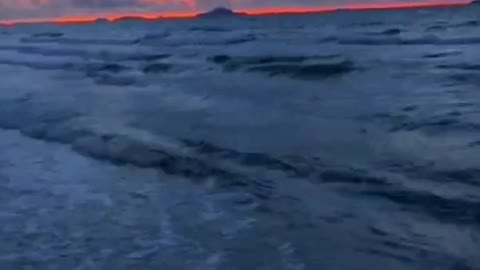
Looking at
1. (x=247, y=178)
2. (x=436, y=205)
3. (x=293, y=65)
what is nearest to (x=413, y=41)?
(x=293, y=65)

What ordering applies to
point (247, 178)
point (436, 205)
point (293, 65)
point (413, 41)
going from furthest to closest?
1. point (413, 41)
2. point (293, 65)
3. point (247, 178)
4. point (436, 205)

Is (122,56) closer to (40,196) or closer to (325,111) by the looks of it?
(325,111)

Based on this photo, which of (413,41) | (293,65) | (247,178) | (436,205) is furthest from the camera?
(413,41)

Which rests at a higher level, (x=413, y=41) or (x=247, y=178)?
(x=247, y=178)

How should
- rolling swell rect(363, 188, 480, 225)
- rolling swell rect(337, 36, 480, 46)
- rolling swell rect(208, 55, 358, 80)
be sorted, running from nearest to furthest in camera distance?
rolling swell rect(363, 188, 480, 225) → rolling swell rect(208, 55, 358, 80) → rolling swell rect(337, 36, 480, 46)

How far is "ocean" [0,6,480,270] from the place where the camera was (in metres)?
5.91

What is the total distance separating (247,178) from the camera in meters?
8.53

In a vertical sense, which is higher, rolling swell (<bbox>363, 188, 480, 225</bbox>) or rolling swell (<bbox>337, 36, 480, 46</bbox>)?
rolling swell (<bbox>363, 188, 480, 225</bbox>)

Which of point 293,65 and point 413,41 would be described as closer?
point 293,65

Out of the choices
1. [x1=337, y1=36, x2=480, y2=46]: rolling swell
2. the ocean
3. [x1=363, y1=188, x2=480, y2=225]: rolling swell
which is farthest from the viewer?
[x1=337, y1=36, x2=480, y2=46]: rolling swell

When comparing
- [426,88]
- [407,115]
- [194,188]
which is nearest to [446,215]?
[194,188]

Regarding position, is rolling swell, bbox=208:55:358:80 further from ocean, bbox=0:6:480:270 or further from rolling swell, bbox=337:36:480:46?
rolling swell, bbox=337:36:480:46

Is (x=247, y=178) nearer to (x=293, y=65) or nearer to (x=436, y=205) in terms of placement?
(x=436, y=205)

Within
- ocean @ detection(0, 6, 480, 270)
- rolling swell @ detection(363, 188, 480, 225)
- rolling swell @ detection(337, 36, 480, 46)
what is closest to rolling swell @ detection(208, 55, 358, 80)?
ocean @ detection(0, 6, 480, 270)
